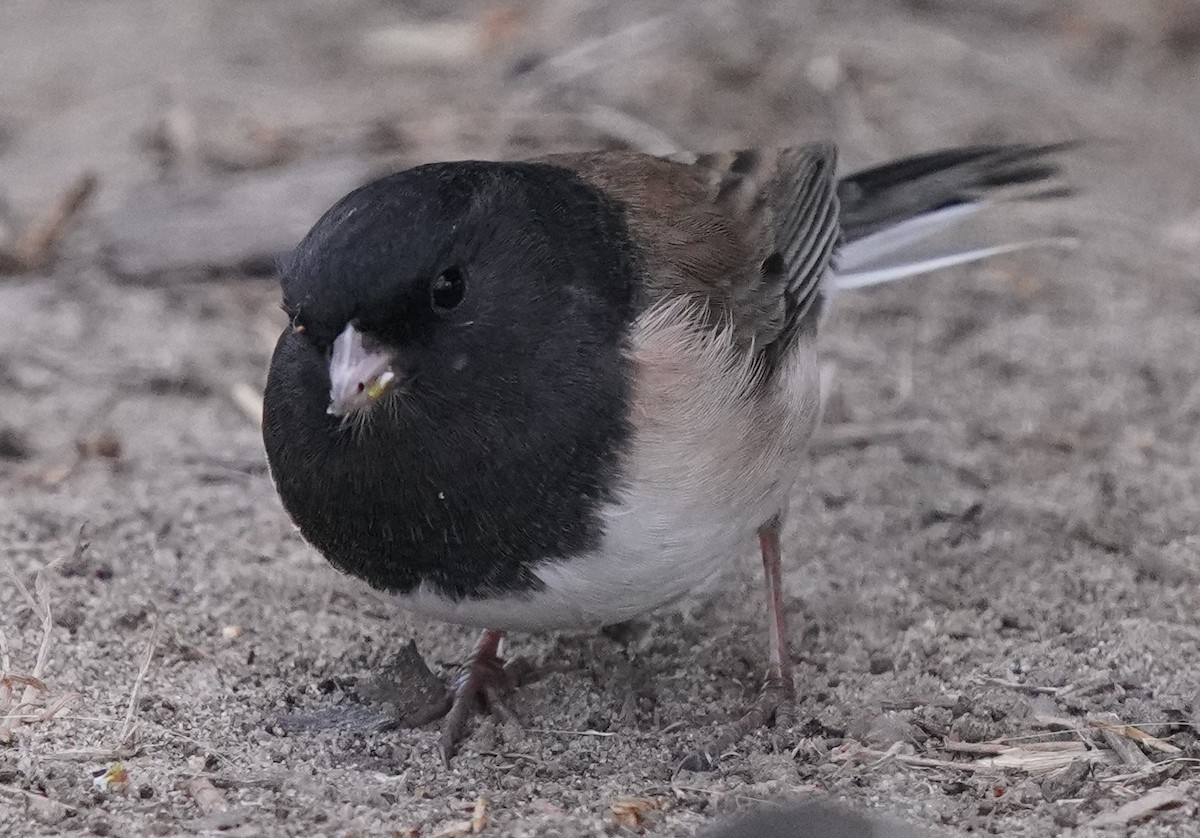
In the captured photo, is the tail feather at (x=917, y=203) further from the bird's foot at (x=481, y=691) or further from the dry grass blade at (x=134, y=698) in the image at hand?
the dry grass blade at (x=134, y=698)

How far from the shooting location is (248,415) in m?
3.86

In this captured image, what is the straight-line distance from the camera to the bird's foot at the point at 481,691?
272 cm

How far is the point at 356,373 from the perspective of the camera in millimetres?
2250

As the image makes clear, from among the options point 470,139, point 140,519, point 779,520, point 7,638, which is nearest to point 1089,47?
point 470,139

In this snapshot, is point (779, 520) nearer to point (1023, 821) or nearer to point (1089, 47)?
point (1023, 821)

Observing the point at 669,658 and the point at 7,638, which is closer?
the point at 7,638

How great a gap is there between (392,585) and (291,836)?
16.7 inches

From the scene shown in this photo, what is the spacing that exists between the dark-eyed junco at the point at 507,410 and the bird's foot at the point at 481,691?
0.01 m

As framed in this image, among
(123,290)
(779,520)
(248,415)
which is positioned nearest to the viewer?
(779,520)

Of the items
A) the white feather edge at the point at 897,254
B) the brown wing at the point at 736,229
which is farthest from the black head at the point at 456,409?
the white feather edge at the point at 897,254

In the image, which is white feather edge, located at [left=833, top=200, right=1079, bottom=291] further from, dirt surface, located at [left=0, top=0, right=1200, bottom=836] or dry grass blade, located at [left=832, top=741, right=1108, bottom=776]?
dry grass blade, located at [left=832, top=741, right=1108, bottom=776]

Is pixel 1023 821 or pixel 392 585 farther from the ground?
pixel 392 585

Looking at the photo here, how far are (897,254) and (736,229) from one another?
0.69 metres

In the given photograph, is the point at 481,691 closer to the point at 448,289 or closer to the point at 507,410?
the point at 507,410
